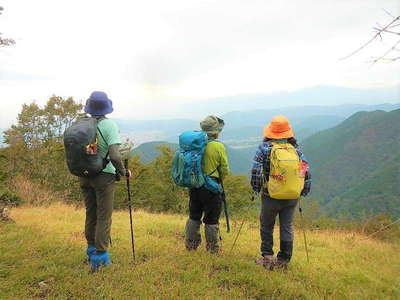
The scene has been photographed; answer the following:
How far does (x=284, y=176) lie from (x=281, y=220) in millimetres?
849

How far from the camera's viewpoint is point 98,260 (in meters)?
4.72

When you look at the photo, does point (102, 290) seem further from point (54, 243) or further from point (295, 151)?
point (295, 151)

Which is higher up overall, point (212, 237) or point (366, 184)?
point (212, 237)

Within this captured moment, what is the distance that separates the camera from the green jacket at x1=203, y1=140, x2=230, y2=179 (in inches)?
206

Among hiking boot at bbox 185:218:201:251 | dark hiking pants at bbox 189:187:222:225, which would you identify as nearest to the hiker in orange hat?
dark hiking pants at bbox 189:187:222:225

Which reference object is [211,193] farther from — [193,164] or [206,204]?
[193,164]

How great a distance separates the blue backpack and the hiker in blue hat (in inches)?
36.6

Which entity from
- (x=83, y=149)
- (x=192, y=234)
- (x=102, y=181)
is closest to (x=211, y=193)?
(x=192, y=234)

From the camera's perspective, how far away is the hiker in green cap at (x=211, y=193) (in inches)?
206

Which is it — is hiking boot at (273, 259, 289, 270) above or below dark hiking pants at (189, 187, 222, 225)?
below

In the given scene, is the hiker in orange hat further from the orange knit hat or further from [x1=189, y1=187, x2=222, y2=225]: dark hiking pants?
[x1=189, y1=187, x2=222, y2=225]: dark hiking pants

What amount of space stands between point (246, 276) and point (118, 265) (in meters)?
1.99

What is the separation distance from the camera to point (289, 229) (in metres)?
5.12

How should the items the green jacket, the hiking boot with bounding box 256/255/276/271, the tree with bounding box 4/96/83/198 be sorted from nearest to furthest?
the hiking boot with bounding box 256/255/276/271 < the green jacket < the tree with bounding box 4/96/83/198
